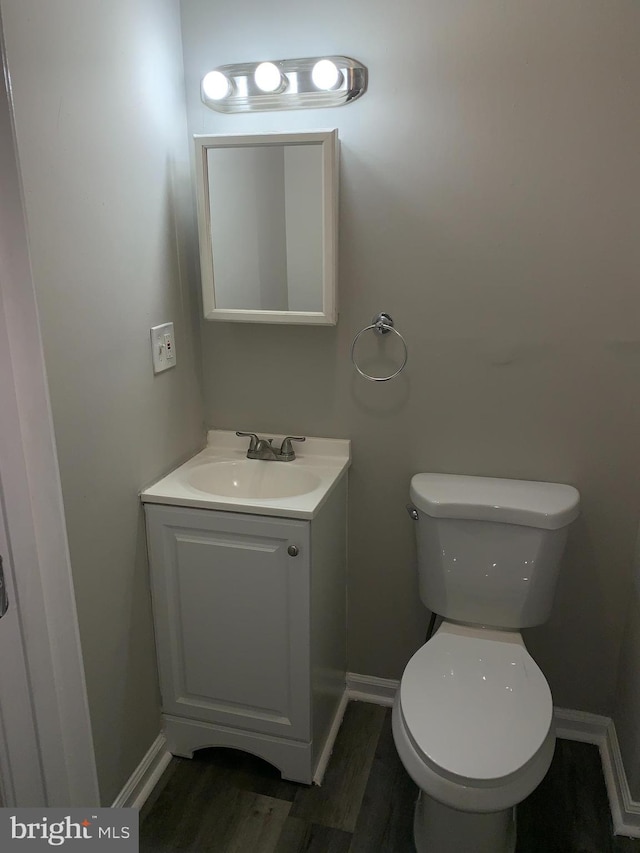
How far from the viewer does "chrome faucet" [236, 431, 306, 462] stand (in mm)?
2023

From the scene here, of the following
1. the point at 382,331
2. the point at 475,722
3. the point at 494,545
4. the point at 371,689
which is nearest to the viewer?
the point at 475,722

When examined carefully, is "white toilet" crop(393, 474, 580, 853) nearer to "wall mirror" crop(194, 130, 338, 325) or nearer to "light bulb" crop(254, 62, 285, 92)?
"wall mirror" crop(194, 130, 338, 325)

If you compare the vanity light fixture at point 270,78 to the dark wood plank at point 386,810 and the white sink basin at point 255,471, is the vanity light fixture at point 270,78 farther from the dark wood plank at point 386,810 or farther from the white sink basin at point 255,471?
the dark wood plank at point 386,810

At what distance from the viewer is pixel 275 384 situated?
2.05 metres

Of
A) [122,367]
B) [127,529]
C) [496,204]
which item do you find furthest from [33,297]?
[496,204]

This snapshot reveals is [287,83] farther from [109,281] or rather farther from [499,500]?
[499,500]

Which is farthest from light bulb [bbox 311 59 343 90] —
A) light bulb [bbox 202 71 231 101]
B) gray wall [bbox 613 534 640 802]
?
gray wall [bbox 613 534 640 802]

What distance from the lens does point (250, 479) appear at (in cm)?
203

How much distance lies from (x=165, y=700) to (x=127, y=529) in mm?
585

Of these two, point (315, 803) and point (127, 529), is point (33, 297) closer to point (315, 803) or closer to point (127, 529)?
point (127, 529)

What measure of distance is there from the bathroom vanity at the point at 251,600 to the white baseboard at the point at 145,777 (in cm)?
5

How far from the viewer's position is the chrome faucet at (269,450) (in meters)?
2.02

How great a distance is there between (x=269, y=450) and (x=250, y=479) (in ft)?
0.35

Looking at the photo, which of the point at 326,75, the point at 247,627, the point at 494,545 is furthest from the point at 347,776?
the point at 326,75
